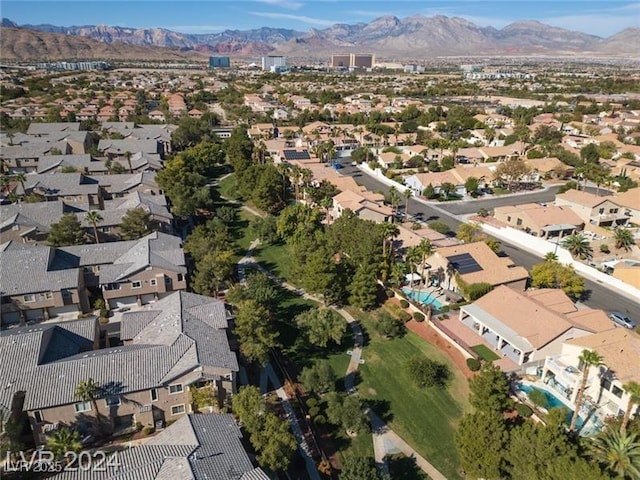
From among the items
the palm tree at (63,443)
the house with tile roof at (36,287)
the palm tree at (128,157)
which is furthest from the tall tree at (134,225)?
the palm tree at (128,157)

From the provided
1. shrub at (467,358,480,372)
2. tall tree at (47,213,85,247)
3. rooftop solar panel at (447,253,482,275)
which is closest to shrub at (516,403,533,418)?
shrub at (467,358,480,372)

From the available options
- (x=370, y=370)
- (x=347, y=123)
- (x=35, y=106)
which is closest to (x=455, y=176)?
(x=370, y=370)

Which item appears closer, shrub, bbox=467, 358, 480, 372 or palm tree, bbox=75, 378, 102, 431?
palm tree, bbox=75, 378, 102, 431

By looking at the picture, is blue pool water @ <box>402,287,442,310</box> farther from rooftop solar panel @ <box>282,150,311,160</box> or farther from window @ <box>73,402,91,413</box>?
rooftop solar panel @ <box>282,150,311,160</box>

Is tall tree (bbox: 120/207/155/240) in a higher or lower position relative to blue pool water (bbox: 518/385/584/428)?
higher

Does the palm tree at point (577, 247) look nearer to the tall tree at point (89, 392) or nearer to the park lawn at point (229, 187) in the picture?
the park lawn at point (229, 187)

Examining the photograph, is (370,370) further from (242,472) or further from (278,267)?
(278,267)

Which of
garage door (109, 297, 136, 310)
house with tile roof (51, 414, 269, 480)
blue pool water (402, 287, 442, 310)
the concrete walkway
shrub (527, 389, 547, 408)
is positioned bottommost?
the concrete walkway

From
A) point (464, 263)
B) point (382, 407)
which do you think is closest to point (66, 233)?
point (382, 407)
